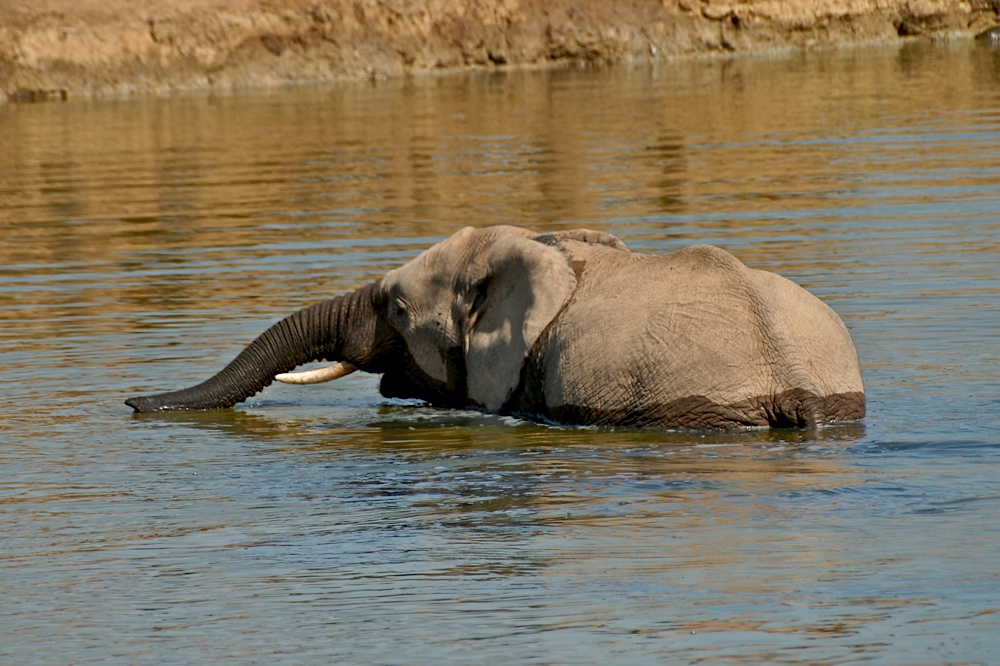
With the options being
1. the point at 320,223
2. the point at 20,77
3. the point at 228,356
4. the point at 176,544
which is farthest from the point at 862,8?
the point at 176,544

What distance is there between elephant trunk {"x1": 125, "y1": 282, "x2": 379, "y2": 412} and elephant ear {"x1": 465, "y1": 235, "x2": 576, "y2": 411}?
666mm

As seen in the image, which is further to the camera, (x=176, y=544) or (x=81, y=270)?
(x=81, y=270)

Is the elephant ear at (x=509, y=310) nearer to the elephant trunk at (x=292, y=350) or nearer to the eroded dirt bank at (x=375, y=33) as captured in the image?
the elephant trunk at (x=292, y=350)

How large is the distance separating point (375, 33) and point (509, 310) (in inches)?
1349

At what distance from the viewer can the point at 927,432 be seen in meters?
7.69

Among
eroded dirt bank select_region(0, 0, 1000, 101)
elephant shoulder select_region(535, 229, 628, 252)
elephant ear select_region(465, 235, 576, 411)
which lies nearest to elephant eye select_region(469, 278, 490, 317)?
elephant ear select_region(465, 235, 576, 411)

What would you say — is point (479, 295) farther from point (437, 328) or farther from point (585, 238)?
point (585, 238)

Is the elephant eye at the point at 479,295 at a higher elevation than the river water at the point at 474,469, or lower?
higher

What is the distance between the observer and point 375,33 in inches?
1654

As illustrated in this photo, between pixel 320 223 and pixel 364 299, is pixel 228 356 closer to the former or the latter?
pixel 364 299

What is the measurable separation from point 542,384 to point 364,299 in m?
1.25

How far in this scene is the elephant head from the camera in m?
8.52

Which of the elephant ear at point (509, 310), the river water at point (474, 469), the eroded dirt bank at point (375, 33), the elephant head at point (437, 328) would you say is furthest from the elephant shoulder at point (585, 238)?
the eroded dirt bank at point (375, 33)

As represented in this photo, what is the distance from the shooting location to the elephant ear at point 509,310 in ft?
27.5
